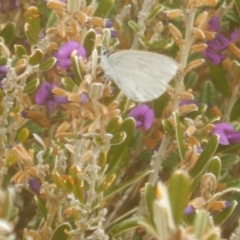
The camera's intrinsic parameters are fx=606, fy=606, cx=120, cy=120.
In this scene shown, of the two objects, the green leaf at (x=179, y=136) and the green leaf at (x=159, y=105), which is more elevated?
the green leaf at (x=179, y=136)

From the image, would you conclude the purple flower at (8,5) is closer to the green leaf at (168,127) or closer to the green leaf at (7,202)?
the green leaf at (168,127)

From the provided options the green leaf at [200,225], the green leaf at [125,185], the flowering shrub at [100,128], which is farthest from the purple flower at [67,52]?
the green leaf at [200,225]

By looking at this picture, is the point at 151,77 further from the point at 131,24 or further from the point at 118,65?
the point at 131,24

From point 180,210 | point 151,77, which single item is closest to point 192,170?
point 151,77

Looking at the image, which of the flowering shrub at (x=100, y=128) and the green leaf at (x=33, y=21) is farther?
the green leaf at (x=33, y=21)

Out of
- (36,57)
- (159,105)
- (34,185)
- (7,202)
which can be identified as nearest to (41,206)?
(34,185)

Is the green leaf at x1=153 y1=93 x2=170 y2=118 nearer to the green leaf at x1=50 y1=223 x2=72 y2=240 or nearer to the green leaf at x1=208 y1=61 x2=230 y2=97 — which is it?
the green leaf at x1=208 y1=61 x2=230 y2=97

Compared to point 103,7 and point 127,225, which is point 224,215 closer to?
point 127,225

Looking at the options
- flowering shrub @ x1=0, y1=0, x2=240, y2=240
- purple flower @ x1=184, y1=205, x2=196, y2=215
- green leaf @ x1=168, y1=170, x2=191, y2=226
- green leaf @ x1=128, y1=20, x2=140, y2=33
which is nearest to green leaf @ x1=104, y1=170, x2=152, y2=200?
flowering shrub @ x1=0, y1=0, x2=240, y2=240
